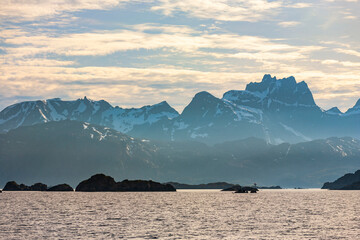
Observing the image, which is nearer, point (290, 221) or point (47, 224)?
point (47, 224)

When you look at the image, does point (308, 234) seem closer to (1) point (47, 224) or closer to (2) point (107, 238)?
(2) point (107, 238)

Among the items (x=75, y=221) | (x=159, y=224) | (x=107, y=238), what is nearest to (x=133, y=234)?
(x=107, y=238)

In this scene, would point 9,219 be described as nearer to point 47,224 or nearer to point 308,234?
point 47,224

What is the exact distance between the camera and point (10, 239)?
9856 centimetres

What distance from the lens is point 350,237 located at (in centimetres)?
10400

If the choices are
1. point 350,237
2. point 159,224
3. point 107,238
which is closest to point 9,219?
point 159,224

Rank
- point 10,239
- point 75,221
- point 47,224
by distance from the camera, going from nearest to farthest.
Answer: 1. point 10,239
2. point 47,224
3. point 75,221

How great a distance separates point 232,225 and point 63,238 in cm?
4359

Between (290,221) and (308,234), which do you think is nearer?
(308,234)

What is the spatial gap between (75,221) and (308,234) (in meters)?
57.7

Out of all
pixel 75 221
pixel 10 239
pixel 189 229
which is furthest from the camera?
pixel 75 221

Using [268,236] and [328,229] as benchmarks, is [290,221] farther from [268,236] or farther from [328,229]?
[268,236]

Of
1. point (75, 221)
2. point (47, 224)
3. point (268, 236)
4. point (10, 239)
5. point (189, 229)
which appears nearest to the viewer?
point (10, 239)

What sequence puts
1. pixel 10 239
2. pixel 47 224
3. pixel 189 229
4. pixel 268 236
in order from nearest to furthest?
pixel 10 239
pixel 268 236
pixel 189 229
pixel 47 224
